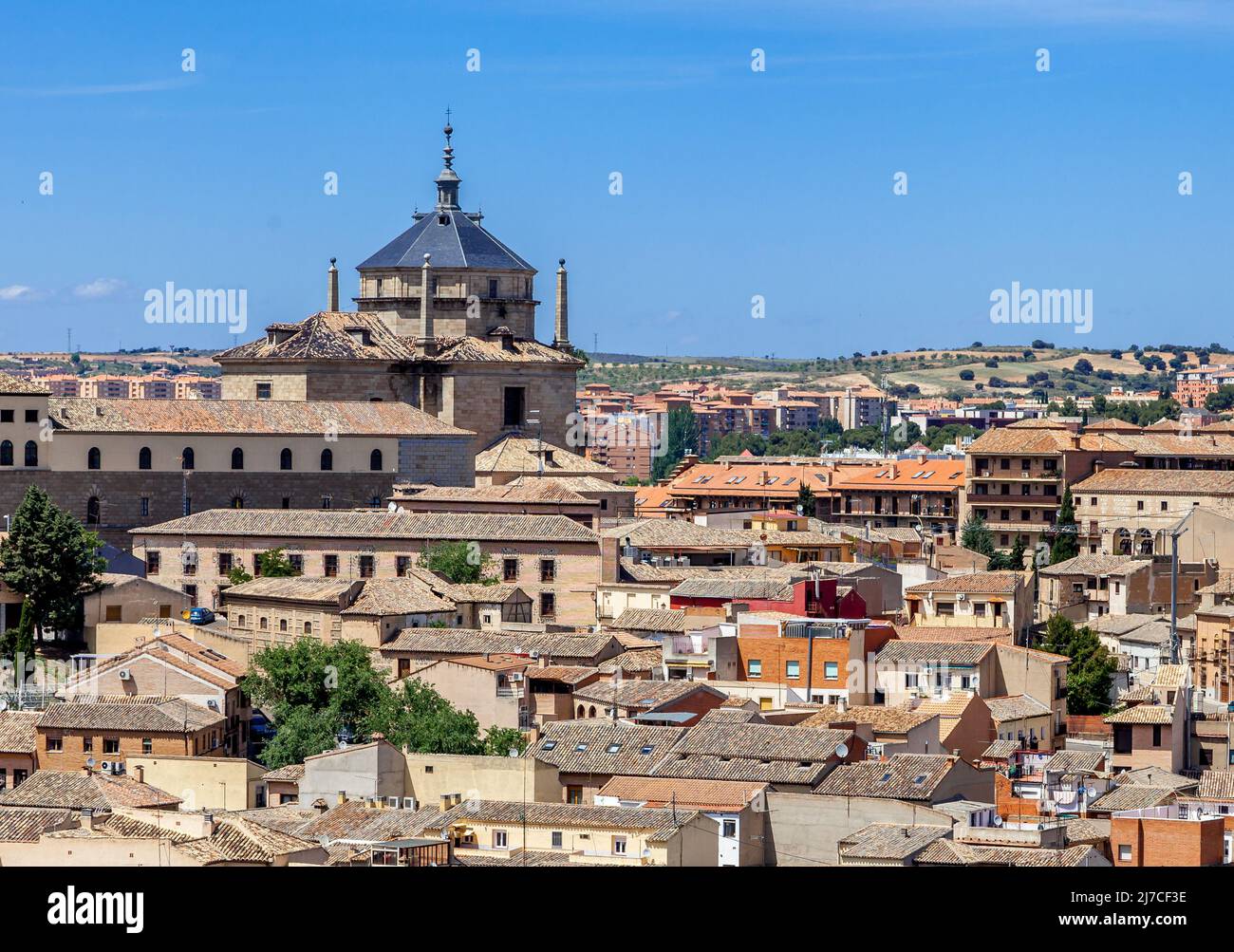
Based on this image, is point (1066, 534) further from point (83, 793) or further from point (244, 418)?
point (83, 793)

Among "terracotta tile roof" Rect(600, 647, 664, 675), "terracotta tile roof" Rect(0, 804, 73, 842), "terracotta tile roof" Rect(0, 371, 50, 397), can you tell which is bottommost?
"terracotta tile roof" Rect(0, 804, 73, 842)

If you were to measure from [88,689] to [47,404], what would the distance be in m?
12.2

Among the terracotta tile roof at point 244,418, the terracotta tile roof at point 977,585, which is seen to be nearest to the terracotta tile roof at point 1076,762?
the terracotta tile roof at point 977,585

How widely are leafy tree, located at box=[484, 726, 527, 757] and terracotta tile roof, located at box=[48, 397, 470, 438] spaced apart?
16899 mm

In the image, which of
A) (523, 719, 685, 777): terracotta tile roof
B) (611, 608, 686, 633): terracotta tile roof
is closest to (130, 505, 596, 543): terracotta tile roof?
(611, 608, 686, 633): terracotta tile roof

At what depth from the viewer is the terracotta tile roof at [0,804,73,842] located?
935 inches

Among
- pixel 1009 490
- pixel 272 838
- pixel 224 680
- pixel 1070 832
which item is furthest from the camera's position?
pixel 1009 490

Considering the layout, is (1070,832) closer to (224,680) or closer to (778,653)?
(778,653)

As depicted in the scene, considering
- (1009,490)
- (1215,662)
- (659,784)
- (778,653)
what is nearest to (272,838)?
(659,784)

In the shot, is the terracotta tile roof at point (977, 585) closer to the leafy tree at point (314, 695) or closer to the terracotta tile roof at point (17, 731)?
the leafy tree at point (314, 695)

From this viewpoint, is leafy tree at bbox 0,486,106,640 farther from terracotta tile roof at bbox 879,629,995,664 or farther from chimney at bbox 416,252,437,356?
chimney at bbox 416,252,437,356

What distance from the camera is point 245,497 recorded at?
161ft
